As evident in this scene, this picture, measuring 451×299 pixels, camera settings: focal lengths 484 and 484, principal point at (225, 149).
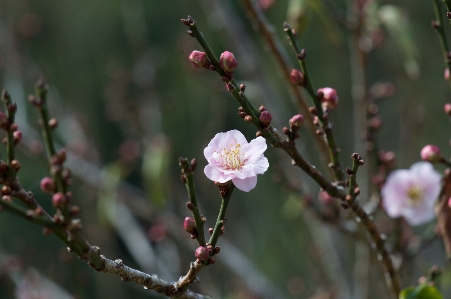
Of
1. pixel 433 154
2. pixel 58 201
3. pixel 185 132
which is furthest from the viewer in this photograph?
pixel 185 132

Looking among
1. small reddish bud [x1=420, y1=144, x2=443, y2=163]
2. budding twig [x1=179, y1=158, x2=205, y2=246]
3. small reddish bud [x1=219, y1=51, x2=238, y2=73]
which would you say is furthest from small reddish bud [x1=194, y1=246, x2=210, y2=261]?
small reddish bud [x1=420, y1=144, x2=443, y2=163]

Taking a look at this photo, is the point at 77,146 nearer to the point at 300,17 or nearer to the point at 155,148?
the point at 155,148

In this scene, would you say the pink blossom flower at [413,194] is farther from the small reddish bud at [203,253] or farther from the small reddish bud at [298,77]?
the small reddish bud at [203,253]

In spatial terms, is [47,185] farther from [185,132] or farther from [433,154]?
[185,132]

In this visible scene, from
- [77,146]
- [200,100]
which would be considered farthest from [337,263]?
[200,100]

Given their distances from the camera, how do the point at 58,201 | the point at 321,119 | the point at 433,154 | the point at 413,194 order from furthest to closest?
the point at 413,194, the point at 433,154, the point at 321,119, the point at 58,201

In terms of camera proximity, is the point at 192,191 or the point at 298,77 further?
the point at 298,77

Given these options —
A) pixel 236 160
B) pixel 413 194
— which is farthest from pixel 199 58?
pixel 413 194

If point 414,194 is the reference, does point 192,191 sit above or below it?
above

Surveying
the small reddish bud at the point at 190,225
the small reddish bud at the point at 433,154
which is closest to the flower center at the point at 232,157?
the small reddish bud at the point at 190,225

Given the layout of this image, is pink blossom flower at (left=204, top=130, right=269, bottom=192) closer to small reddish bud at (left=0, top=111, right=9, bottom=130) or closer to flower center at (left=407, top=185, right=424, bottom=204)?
small reddish bud at (left=0, top=111, right=9, bottom=130)
